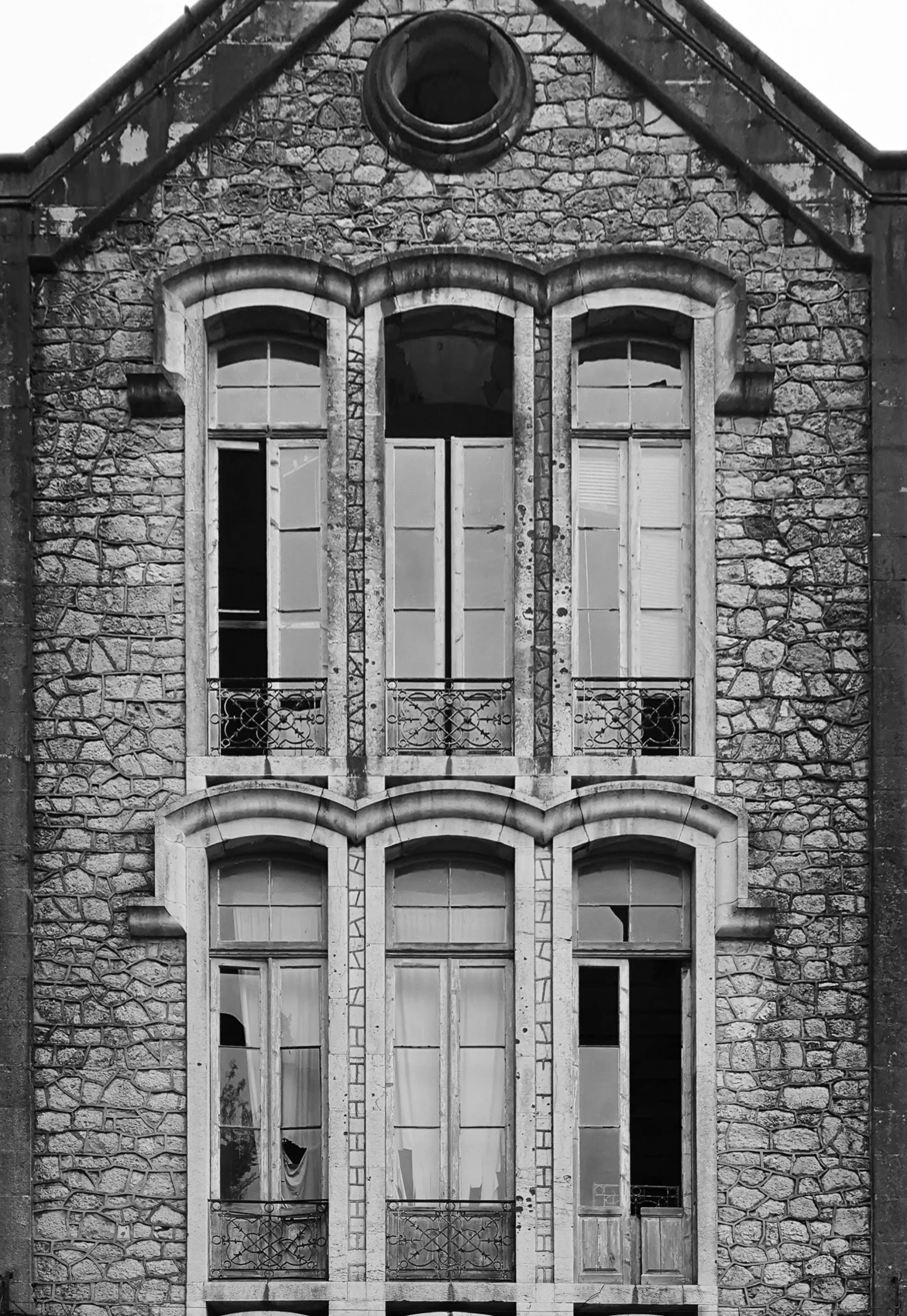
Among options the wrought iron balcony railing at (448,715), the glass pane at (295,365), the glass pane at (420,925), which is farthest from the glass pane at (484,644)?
the glass pane at (295,365)

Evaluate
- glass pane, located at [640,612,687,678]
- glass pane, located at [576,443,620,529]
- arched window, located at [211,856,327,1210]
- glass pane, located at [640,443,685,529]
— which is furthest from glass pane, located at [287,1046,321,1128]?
glass pane, located at [640,443,685,529]

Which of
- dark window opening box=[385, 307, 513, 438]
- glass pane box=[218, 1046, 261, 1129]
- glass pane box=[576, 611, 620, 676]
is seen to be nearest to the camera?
glass pane box=[218, 1046, 261, 1129]

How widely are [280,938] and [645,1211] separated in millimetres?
2932

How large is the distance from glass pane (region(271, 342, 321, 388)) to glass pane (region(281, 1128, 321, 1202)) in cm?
500

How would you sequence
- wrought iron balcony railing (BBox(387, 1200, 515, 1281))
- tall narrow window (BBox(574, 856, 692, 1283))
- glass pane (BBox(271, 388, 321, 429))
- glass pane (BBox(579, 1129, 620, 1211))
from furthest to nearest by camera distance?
glass pane (BBox(271, 388, 321, 429))
glass pane (BBox(579, 1129, 620, 1211))
tall narrow window (BBox(574, 856, 692, 1283))
wrought iron balcony railing (BBox(387, 1200, 515, 1281))

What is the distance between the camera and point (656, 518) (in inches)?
633

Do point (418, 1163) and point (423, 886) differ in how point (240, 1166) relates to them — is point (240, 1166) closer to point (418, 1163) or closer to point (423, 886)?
point (418, 1163)

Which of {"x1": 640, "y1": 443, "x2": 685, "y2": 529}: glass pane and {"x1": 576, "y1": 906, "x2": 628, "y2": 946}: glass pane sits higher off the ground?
{"x1": 640, "y1": 443, "x2": 685, "y2": 529}: glass pane

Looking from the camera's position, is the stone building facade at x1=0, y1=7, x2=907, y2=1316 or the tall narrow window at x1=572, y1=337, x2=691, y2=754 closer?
the stone building facade at x1=0, y1=7, x2=907, y2=1316

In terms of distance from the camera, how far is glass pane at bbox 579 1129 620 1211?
15305 millimetres

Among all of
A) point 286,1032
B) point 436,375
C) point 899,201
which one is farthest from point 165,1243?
A: point 899,201

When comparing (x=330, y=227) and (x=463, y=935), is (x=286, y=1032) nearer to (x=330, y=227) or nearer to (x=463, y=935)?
(x=463, y=935)

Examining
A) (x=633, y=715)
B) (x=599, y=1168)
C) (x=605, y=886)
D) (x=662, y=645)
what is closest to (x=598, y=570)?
(x=662, y=645)

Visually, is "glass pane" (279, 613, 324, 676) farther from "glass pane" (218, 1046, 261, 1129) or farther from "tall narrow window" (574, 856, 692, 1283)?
"glass pane" (218, 1046, 261, 1129)
